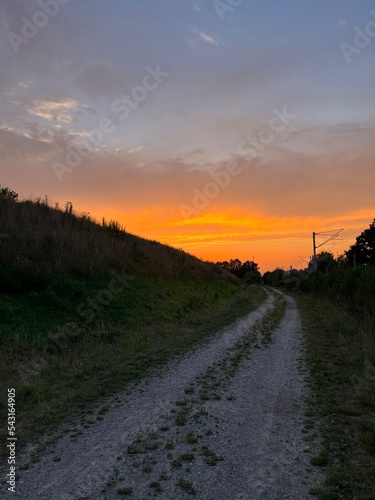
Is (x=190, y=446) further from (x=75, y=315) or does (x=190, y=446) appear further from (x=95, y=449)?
(x=75, y=315)

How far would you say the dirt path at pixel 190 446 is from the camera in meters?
4.47

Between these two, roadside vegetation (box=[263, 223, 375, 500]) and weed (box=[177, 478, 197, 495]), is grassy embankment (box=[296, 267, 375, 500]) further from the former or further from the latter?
weed (box=[177, 478, 197, 495])

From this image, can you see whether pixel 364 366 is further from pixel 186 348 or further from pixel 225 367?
pixel 186 348

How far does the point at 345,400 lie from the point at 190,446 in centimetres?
373

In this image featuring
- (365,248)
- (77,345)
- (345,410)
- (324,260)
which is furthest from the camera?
(324,260)

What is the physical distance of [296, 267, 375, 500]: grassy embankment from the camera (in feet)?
15.1

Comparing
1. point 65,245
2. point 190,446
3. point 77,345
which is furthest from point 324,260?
point 190,446

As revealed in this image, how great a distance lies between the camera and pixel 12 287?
14.9m

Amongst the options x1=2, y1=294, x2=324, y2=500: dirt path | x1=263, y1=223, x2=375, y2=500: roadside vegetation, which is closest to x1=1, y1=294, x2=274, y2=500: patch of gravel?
x1=2, y1=294, x2=324, y2=500: dirt path

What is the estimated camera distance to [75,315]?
15.4 metres

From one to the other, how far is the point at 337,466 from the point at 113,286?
17615mm

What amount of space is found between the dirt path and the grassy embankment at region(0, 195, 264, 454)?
3.54ft

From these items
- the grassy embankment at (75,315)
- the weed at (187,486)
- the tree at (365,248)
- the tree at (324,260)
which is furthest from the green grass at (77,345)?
the tree at (324,260)

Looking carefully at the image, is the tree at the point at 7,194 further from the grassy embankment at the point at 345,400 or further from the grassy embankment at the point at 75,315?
the grassy embankment at the point at 345,400
